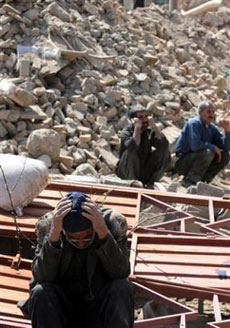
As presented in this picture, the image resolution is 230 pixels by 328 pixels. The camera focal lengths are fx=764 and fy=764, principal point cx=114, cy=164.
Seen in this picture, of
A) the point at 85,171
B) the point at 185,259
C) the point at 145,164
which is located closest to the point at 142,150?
the point at 145,164

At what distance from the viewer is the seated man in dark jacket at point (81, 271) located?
376cm

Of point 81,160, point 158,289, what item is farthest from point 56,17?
point 158,289

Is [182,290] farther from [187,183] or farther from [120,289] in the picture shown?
[187,183]

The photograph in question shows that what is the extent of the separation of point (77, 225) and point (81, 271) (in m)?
0.32

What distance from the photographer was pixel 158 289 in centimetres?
453

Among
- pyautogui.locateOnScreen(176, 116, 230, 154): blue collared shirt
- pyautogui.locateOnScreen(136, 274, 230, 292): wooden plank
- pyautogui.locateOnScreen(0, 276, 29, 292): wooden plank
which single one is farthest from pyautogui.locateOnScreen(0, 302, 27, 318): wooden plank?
pyautogui.locateOnScreen(176, 116, 230, 154): blue collared shirt

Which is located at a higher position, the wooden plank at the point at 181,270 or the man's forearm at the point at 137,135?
the wooden plank at the point at 181,270

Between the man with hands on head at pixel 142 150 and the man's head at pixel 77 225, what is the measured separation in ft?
12.0

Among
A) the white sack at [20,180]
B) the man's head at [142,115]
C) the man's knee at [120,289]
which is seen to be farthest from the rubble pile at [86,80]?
the man's knee at [120,289]

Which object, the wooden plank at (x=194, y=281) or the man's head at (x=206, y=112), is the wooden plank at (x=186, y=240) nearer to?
the wooden plank at (x=194, y=281)

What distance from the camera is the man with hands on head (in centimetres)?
746

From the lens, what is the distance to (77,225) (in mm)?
3732

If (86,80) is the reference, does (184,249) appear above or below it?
above

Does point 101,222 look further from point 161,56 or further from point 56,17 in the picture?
point 161,56
